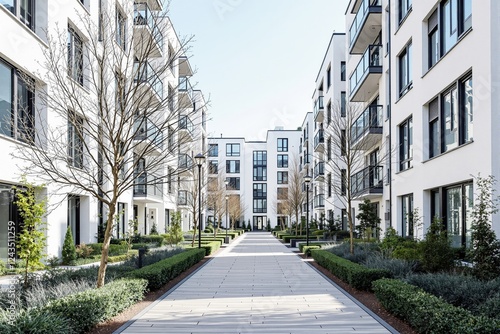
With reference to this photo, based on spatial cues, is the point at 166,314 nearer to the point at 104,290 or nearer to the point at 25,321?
the point at 104,290

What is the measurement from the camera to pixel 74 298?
292 inches

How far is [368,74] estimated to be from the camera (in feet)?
80.5

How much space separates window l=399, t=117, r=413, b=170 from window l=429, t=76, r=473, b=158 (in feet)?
8.10

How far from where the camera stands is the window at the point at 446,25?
45.0 ft

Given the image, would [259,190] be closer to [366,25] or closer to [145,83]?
[366,25]

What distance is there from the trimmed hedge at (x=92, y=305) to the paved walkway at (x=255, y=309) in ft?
1.32

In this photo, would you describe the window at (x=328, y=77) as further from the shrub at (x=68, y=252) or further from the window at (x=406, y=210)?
the shrub at (x=68, y=252)

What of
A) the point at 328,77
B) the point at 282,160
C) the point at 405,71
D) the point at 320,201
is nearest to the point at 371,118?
the point at 405,71

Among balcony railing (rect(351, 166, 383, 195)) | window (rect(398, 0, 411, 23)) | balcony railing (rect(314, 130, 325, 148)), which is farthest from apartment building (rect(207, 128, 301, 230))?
window (rect(398, 0, 411, 23))

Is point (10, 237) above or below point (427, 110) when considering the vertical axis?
below

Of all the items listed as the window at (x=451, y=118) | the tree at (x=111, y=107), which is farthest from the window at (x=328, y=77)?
the tree at (x=111, y=107)

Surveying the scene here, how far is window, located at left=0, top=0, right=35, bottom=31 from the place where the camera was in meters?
15.0

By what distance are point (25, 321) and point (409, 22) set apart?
17.8m

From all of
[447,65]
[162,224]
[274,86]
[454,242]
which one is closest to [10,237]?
[274,86]
